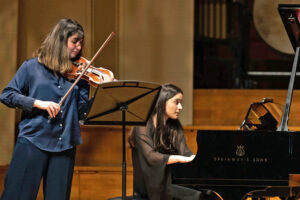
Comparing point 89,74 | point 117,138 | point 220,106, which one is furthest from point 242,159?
point 220,106

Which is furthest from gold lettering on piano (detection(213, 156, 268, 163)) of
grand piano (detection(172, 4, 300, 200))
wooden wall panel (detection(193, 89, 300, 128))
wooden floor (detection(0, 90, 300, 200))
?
wooden wall panel (detection(193, 89, 300, 128))

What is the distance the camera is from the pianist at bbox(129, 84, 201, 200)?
12.1 feet

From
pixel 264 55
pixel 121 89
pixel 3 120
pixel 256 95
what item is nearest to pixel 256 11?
pixel 264 55

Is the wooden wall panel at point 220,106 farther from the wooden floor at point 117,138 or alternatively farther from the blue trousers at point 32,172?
the blue trousers at point 32,172

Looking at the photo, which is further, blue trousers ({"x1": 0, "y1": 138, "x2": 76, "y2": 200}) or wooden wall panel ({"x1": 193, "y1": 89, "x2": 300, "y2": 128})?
wooden wall panel ({"x1": 193, "y1": 89, "x2": 300, "y2": 128})

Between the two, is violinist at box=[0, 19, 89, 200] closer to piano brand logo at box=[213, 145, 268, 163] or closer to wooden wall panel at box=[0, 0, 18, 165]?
piano brand logo at box=[213, 145, 268, 163]

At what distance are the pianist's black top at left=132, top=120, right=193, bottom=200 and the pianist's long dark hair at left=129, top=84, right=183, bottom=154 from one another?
0.03m

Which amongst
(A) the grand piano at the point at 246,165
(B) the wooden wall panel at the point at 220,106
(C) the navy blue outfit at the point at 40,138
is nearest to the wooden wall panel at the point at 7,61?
→ (B) the wooden wall panel at the point at 220,106

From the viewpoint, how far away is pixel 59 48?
2986 millimetres

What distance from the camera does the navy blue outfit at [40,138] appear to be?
9.53 ft

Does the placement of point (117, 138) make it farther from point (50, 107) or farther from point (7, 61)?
point (50, 107)

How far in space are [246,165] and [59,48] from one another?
4.06 feet

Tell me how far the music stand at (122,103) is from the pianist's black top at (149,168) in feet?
1.30

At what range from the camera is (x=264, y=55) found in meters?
6.16
